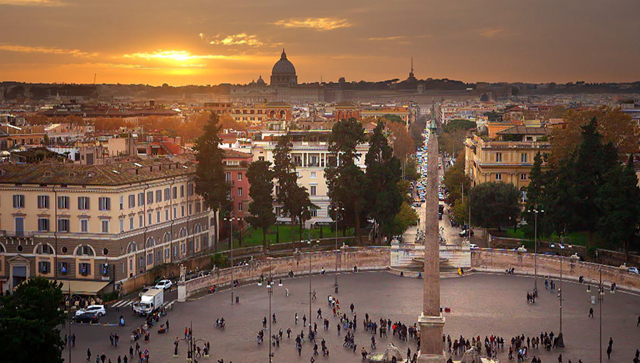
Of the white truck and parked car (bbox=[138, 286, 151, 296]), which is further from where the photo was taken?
parked car (bbox=[138, 286, 151, 296])

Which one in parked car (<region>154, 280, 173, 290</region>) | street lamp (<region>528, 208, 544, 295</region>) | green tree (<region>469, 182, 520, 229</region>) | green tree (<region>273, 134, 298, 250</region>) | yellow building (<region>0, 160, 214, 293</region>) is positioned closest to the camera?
yellow building (<region>0, 160, 214, 293</region>)

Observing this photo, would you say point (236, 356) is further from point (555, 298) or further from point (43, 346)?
point (555, 298)

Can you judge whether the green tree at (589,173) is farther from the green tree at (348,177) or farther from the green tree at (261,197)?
the green tree at (261,197)

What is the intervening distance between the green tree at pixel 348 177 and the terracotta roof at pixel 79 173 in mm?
13773

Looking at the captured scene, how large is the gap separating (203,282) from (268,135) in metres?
36.7

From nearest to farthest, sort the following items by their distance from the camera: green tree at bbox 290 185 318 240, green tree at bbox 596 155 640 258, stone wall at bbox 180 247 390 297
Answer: stone wall at bbox 180 247 390 297, green tree at bbox 596 155 640 258, green tree at bbox 290 185 318 240

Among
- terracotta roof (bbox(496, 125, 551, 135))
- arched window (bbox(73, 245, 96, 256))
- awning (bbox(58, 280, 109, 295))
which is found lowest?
awning (bbox(58, 280, 109, 295))

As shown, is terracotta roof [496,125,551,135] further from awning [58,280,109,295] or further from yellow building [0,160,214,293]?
awning [58,280,109,295]

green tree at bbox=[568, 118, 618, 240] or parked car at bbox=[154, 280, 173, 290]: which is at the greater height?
green tree at bbox=[568, 118, 618, 240]

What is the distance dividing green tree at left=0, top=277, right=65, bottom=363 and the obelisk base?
14.5 m

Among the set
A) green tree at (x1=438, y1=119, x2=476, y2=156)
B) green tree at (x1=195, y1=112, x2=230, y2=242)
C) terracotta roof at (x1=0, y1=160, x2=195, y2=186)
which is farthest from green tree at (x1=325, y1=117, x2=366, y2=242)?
green tree at (x1=438, y1=119, x2=476, y2=156)

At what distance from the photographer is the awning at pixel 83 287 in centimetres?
5300

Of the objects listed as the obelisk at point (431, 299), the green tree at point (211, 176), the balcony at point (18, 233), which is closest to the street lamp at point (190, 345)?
the obelisk at point (431, 299)

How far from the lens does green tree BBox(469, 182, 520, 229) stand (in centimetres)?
7288
